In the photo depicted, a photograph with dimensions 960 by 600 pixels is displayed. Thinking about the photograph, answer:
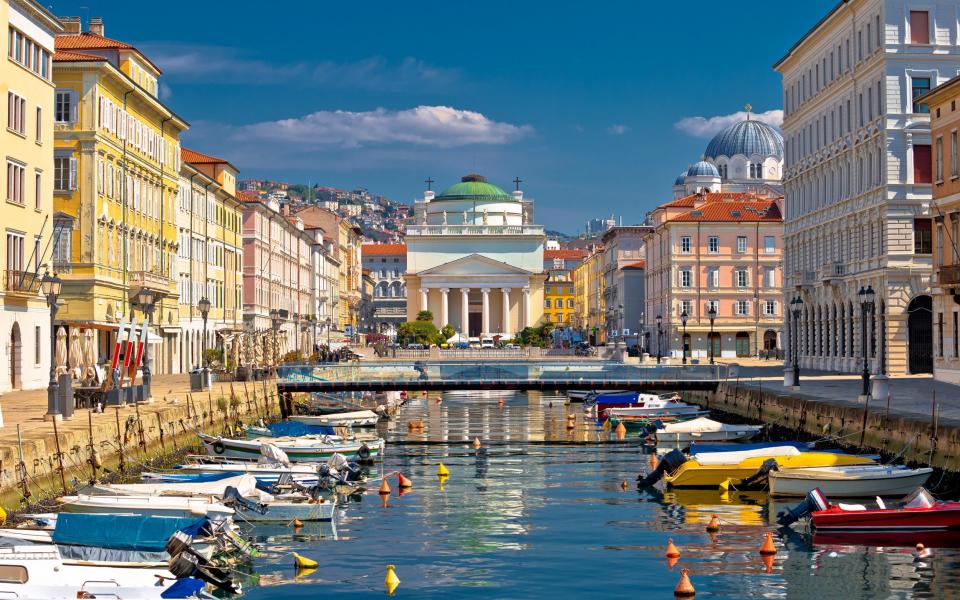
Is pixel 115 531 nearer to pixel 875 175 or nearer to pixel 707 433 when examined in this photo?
pixel 707 433

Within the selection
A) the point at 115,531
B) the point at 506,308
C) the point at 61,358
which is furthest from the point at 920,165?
the point at 506,308

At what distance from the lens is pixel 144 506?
2839cm

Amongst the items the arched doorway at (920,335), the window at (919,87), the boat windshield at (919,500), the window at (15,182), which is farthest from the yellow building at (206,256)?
the boat windshield at (919,500)

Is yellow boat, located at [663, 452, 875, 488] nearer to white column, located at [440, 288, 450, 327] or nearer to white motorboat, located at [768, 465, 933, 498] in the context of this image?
white motorboat, located at [768, 465, 933, 498]

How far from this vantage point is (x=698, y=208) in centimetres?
11962

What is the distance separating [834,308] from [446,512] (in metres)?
44.0

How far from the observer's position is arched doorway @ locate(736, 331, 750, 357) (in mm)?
116312

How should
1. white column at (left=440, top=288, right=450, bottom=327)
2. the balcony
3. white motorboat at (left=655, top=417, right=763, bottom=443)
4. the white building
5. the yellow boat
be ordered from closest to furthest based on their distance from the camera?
1. the yellow boat
2. the balcony
3. white motorboat at (left=655, top=417, right=763, bottom=443)
4. the white building
5. white column at (left=440, top=288, right=450, bottom=327)

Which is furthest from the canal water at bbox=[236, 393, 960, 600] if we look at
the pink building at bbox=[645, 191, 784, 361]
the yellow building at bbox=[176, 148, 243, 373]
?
the pink building at bbox=[645, 191, 784, 361]

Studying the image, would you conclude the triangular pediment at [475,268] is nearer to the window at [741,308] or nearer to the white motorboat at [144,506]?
the window at [741,308]

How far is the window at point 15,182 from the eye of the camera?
A: 49438mm

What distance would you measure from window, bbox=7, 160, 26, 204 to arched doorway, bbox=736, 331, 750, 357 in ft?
254

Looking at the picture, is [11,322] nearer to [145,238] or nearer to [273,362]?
[145,238]

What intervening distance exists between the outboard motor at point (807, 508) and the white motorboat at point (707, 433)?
21148mm
